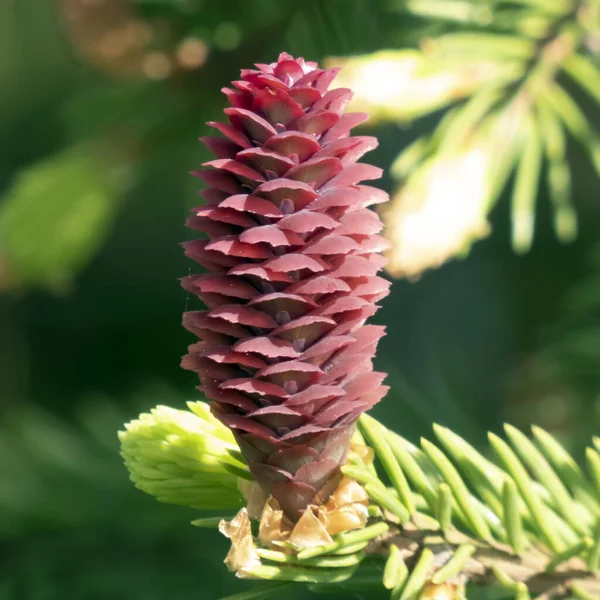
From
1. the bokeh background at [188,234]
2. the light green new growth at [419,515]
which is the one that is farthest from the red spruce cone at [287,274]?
the bokeh background at [188,234]

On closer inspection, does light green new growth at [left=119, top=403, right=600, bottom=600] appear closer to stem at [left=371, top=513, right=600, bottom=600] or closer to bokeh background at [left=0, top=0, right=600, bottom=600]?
stem at [left=371, top=513, right=600, bottom=600]

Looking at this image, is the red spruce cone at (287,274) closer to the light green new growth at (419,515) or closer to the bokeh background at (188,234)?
the light green new growth at (419,515)

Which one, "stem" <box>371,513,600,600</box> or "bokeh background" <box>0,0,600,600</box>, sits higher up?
"bokeh background" <box>0,0,600,600</box>

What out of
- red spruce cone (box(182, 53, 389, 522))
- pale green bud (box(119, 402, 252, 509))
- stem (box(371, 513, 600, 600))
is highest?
red spruce cone (box(182, 53, 389, 522))

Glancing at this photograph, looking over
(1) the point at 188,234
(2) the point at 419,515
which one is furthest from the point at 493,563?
(1) the point at 188,234

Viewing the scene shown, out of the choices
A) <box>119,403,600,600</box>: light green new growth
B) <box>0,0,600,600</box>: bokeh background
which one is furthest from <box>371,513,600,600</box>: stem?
<box>0,0,600,600</box>: bokeh background

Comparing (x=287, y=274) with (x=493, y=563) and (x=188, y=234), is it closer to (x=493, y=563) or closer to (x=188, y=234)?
(x=493, y=563)
